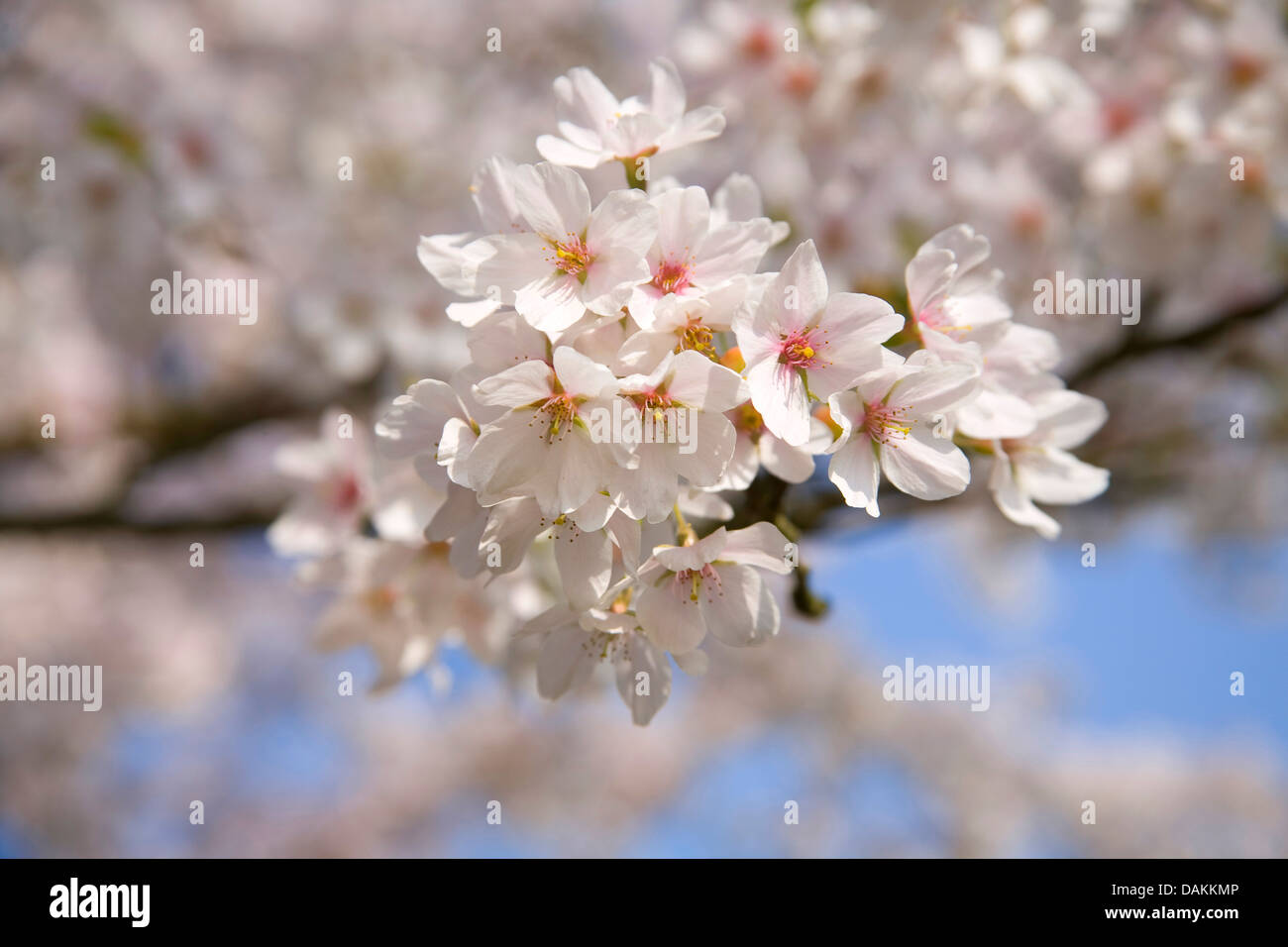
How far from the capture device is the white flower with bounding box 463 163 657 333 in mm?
913

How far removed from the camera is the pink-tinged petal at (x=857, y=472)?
95 centimetres

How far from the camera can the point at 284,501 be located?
2637 mm

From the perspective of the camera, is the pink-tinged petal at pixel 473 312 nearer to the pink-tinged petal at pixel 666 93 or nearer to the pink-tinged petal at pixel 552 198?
the pink-tinged petal at pixel 552 198

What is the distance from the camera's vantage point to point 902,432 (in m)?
0.98

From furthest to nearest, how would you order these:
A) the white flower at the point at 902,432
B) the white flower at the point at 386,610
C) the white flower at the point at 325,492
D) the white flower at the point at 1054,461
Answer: the white flower at the point at 325,492
the white flower at the point at 386,610
the white flower at the point at 1054,461
the white flower at the point at 902,432

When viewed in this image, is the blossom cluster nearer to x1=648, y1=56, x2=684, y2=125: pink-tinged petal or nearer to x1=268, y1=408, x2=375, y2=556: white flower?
x1=648, y1=56, x2=684, y2=125: pink-tinged petal

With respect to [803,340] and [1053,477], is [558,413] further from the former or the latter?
[1053,477]

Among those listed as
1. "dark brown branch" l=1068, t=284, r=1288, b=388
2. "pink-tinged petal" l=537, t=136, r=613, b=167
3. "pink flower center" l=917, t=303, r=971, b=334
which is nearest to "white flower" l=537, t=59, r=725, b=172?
"pink-tinged petal" l=537, t=136, r=613, b=167

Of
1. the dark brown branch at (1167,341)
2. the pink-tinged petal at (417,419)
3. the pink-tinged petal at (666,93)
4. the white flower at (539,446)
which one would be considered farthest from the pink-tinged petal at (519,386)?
the dark brown branch at (1167,341)

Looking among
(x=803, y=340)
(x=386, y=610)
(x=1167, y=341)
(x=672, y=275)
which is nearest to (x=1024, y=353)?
(x=803, y=340)

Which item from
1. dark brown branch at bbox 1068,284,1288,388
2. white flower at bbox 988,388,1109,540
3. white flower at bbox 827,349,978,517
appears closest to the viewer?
white flower at bbox 827,349,978,517

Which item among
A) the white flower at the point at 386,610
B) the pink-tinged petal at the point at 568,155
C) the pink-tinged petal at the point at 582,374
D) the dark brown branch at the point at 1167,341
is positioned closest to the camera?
the pink-tinged petal at the point at 582,374
